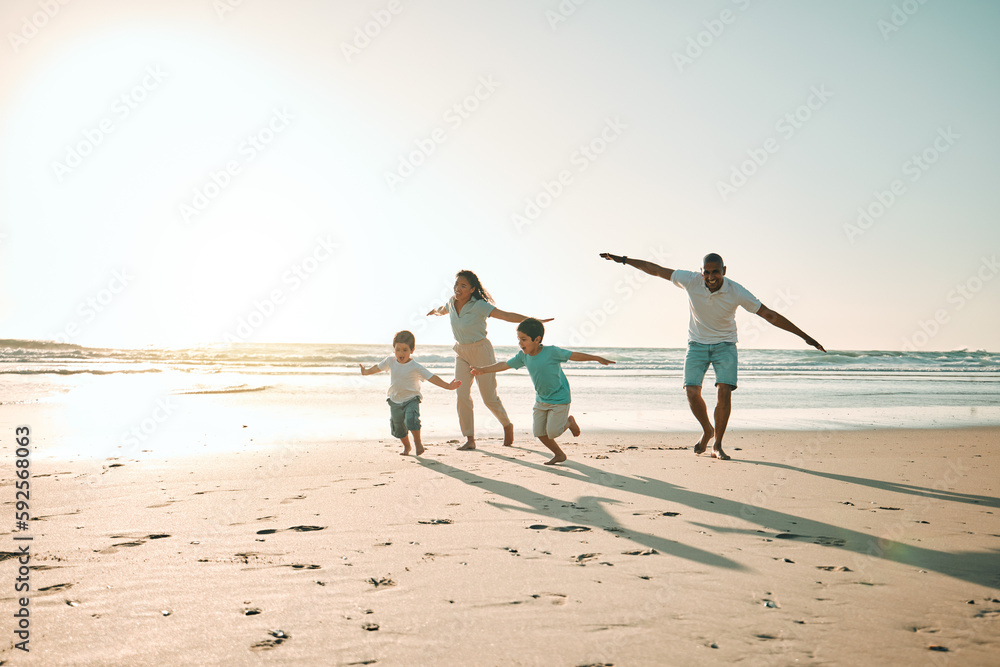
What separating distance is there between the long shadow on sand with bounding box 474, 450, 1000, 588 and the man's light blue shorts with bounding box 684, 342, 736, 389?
6.06 ft

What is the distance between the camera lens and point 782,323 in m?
6.17

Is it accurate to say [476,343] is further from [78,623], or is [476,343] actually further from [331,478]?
[78,623]

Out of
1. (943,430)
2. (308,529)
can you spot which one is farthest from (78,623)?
(943,430)

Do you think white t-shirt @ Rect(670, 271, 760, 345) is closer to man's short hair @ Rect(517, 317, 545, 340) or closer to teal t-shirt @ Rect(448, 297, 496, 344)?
man's short hair @ Rect(517, 317, 545, 340)

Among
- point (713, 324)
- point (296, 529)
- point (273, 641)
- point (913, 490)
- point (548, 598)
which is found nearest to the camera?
point (273, 641)

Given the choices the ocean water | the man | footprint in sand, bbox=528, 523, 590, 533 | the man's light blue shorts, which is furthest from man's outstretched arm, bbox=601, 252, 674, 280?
footprint in sand, bbox=528, 523, 590, 533

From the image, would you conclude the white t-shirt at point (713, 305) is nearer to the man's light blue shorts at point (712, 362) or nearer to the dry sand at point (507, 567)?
→ the man's light blue shorts at point (712, 362)

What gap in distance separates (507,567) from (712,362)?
4.32m

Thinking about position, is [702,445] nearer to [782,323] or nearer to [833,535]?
[782,323]

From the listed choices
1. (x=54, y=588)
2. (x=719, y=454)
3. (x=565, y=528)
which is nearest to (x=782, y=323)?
(x=719, y=454)

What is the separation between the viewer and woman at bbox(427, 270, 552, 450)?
702cm

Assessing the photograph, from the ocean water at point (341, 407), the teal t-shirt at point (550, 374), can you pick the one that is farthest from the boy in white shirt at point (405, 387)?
the ocean water at point (341, 407)

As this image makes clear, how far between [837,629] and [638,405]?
385 inches

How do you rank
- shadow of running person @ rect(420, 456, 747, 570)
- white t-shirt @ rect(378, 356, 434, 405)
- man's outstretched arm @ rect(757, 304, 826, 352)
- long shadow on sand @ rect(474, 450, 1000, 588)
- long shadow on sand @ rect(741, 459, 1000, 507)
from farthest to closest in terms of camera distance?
white t-shirt @ rect(378, 356, 434, 405), man's outstretched arm @ rect(757, 304, 826, 352), long shadow on sand @ rect(741, 459, 1000, 507), shadow of running person @ rect(420, 456, 747, 570), long shadow on sand @ rect(474, 450, 1000, 588)
